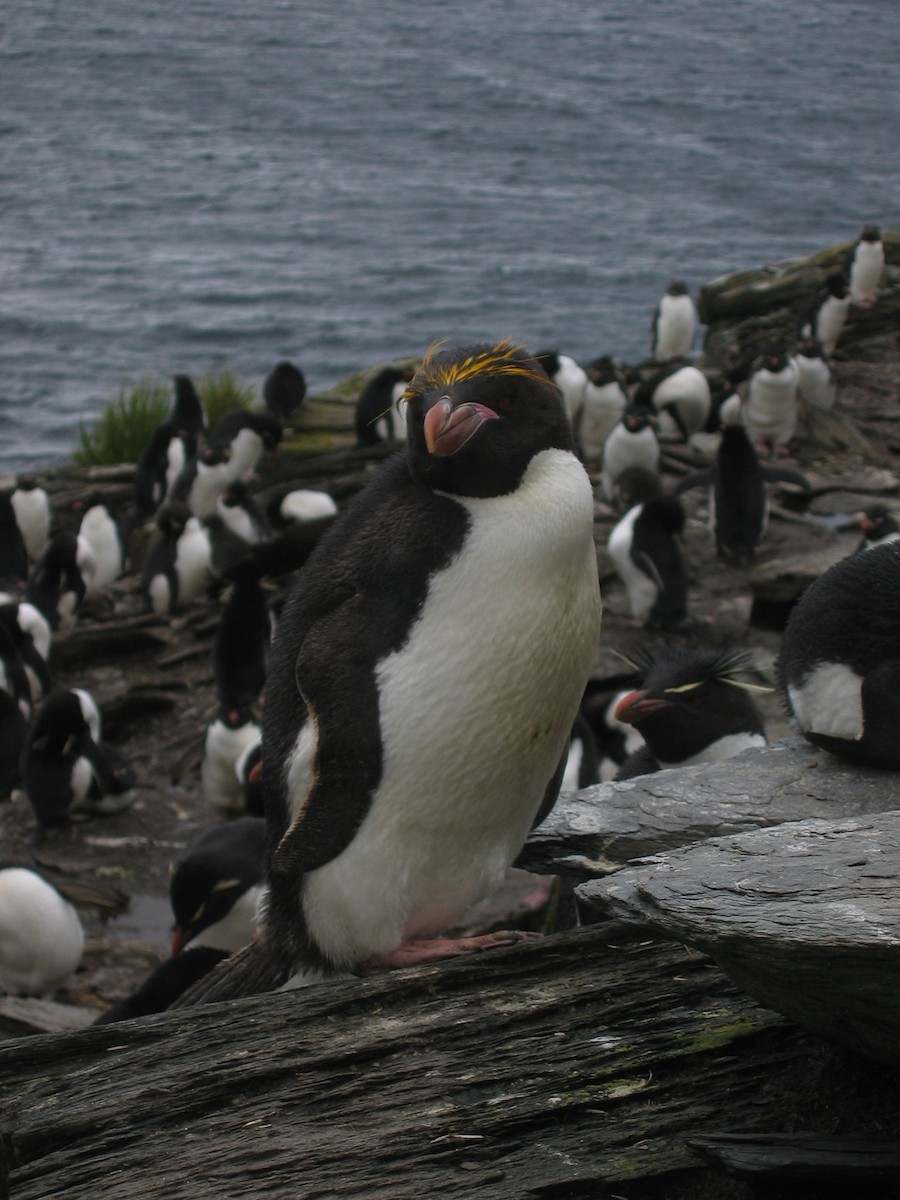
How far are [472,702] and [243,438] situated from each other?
42.6ft

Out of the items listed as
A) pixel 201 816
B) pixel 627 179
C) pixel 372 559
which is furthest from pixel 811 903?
pixel 627 179

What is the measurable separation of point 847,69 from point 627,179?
98.1 ft

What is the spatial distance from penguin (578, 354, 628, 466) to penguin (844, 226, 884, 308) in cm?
529

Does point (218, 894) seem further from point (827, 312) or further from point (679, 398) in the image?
point (827, 312)

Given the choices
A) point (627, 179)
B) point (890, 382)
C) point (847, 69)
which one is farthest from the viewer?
point (847, 69)

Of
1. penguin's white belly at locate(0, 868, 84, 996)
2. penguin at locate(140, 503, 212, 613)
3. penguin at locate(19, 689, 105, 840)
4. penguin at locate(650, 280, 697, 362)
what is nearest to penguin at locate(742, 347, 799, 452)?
penguin at locate(650, 280, 697, 362)

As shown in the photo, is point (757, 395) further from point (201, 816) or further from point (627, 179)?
point (627, 179)

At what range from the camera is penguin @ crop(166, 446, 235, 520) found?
15781 millimetres

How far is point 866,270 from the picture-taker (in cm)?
2008

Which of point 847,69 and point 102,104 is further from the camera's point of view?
point 847,69

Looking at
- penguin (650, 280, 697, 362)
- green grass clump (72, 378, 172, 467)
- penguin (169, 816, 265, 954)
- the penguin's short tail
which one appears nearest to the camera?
the penguin's short tail

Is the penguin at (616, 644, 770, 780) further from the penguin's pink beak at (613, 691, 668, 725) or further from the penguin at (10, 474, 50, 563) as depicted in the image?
the penguin at (10, 474, 50, 563)

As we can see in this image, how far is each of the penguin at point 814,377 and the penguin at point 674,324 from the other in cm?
473

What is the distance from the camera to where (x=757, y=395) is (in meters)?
15.8
